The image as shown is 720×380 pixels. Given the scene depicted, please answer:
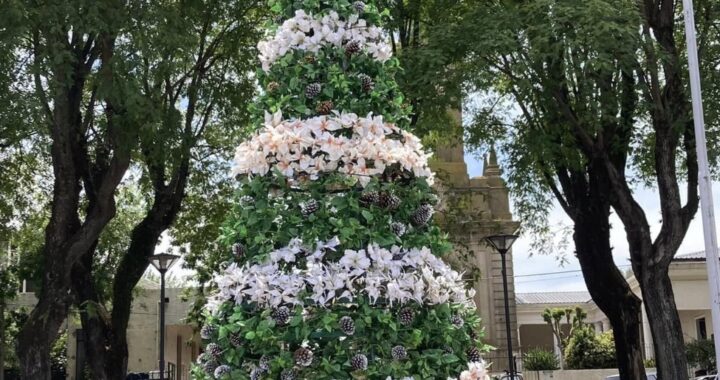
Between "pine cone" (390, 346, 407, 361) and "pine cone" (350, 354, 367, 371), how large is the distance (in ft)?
0.56

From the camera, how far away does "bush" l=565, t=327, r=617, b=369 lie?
32.5 metres

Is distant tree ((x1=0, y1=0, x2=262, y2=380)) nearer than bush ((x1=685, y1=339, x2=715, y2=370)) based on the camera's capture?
Yes

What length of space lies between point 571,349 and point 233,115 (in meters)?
19.8

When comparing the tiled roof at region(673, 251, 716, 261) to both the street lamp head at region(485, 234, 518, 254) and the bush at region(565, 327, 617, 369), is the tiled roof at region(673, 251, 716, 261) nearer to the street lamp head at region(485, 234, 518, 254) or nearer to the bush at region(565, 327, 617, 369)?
the bush at region(565, 327, 617, 369)

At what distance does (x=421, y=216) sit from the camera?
17.2 feet

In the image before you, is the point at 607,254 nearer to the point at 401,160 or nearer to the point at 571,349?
the point at 401,160

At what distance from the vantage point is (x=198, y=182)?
1988 cm

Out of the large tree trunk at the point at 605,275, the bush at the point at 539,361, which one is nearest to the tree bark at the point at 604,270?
the large tree trunk at the point at 605,275

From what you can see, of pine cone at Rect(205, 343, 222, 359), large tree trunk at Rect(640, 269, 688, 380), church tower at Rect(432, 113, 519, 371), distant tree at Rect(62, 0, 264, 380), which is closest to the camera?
pine cone at Rect(205, 343, 222, 359)

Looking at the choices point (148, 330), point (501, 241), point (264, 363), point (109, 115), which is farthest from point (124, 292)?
point (148, 330)

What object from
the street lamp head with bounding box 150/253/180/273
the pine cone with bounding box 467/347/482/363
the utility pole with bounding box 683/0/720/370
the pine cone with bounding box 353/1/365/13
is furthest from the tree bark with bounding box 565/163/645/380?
the pine cone with bounding box 467/347/482/363

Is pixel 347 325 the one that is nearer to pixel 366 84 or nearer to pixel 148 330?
pixel 366 84

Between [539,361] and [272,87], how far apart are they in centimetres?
2660

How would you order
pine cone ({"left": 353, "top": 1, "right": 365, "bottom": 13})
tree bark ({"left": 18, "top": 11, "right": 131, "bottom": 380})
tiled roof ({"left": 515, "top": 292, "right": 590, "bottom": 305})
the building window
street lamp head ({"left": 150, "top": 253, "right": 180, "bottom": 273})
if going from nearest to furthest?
pine cone ({"left": 353, "top": 1, "right": 365, "bottom": 13})
tree bark ({"left": 18, "top": 11, "right": 131, "bottom": 380})
street lamp head ({"left": 150, "top": 253, "right": 180, "bottom": 273})
the building window
tiled roof ({"left": 515, "top": 292, "right": 590, "bottom": 305})
